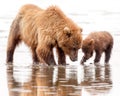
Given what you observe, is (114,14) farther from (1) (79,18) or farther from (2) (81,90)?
(2) (81,90)

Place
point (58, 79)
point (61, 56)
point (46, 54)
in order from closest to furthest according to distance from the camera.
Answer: point (58, 79) → point (46, 54) → point (61, 56)

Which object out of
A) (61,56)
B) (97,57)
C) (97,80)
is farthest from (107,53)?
(97,80)

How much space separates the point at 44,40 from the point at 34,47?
1.05m

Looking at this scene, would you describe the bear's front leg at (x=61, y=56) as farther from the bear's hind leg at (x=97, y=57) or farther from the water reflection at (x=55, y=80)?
the bear's hind leg at (x=97, y=57)

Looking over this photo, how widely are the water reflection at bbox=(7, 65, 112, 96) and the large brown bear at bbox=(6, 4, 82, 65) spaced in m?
0.78

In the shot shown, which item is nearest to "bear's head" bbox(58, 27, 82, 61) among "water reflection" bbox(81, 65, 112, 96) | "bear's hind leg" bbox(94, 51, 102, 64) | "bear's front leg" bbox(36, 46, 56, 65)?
"bear's front leg" bbox(36, 46, 56, 65)

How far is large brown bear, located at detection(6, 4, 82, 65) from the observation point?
1519cm

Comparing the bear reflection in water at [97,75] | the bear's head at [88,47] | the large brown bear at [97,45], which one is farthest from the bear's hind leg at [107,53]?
the bear reflection in water at [97,75]

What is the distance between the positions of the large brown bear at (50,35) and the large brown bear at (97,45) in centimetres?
120

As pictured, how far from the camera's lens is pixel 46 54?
15375 millimetres

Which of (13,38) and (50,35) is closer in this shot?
(50,35)

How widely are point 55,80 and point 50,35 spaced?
385 cm

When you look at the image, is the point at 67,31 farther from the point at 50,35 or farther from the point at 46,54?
the point at 46,54

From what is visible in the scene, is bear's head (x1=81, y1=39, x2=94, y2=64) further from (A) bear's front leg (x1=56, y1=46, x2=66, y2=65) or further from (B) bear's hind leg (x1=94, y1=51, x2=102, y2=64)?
(A) bear's front leg (x1=56, y1=46, x2=66, y2=65)
